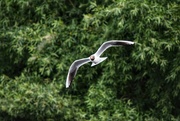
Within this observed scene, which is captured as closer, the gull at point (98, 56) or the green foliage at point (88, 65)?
the gull at point (98, 56)

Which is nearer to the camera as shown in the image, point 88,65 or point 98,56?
point 98,56

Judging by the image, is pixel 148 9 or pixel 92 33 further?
pixel 92 33

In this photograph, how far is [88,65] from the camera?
27.6 ft

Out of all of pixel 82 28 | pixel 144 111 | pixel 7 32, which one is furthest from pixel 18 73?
pixel 144 111

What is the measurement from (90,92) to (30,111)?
0.76m

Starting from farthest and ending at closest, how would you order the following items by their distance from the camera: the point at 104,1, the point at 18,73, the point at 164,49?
the point at 18,73 < the point at 104,1 < the point at 164,49

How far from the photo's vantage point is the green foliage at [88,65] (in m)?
7.61

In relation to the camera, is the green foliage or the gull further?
the green foliage

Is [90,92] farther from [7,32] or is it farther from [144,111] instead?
[7,32]

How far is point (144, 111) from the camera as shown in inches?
318

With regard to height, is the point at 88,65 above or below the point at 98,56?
below

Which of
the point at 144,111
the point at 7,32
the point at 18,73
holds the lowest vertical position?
the point at 144,111

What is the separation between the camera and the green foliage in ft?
25.0

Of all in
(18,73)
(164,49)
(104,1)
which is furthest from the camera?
(18,73)
